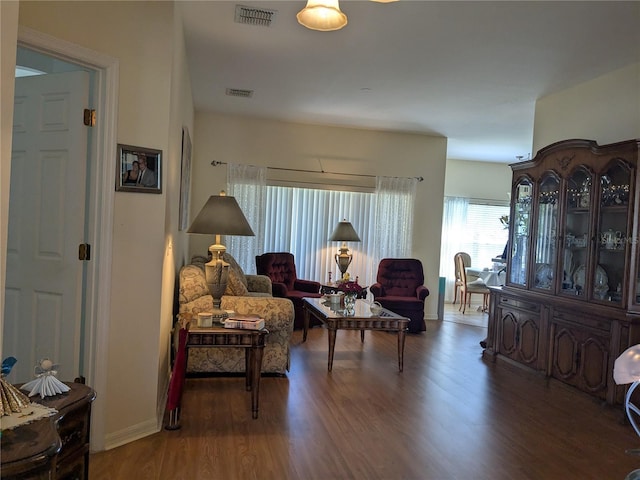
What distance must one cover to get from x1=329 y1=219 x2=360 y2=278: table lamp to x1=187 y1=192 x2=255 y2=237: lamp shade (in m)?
3.26

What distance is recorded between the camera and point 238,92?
5.38m

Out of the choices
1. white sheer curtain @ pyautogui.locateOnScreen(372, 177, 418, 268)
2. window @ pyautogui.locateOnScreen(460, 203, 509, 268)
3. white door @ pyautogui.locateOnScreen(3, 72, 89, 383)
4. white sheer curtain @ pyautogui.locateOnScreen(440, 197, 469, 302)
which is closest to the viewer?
white door @ pyautogui.locateOnScreen(3, 72, 89, 383)

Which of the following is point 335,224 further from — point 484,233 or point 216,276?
point 484,233

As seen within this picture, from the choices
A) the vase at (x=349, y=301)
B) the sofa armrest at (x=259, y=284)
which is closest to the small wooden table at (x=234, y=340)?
the vase at (x=349, y=301)

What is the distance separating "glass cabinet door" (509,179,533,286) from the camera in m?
4.80

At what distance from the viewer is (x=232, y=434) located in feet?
9.65

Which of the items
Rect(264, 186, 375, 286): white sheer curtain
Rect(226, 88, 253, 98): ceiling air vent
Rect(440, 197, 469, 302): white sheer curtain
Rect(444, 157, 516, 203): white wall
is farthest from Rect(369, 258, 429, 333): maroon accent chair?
Rect(444, 157, 516, 203): white wall

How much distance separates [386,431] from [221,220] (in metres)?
1.82

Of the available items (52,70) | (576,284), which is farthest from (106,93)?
(576,284)

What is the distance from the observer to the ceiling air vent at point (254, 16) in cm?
334

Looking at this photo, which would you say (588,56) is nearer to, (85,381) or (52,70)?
(52,70)

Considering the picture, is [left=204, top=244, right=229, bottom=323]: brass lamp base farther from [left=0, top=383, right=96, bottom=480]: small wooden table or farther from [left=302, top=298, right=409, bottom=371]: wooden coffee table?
[left=0, top=383, right=96, bottom=480]: small wooden table

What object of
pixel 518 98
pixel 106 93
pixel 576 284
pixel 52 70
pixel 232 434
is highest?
pixel 518 98

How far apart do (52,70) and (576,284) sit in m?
4.43
